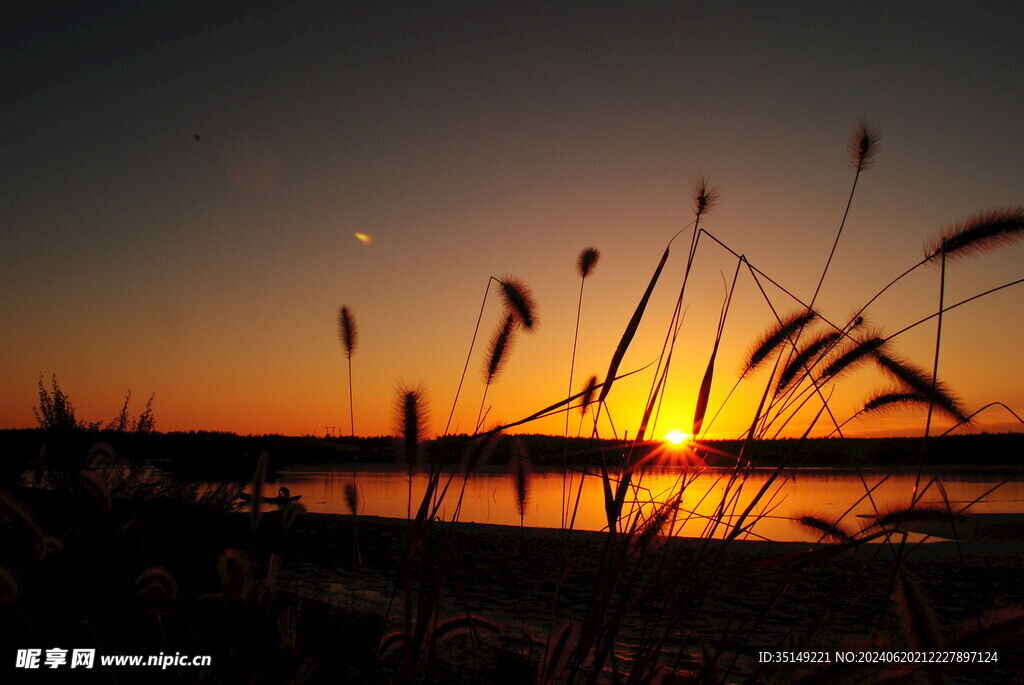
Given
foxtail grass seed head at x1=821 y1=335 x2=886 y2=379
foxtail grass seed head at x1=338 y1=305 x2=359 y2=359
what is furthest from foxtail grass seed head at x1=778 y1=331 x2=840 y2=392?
foxtail grass seed head at x1=338 y1=305 x2=359 y2=359

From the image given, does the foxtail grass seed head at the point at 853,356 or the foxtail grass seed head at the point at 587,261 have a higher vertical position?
the foxtail grass seed head at the point at 587,261

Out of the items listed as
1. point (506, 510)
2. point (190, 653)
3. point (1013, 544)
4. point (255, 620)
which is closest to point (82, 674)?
point (190, 653)

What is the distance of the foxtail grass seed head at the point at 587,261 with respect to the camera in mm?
2320

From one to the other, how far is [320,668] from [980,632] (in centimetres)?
211

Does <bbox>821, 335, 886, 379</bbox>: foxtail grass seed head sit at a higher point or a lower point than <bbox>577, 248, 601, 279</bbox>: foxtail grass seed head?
lower

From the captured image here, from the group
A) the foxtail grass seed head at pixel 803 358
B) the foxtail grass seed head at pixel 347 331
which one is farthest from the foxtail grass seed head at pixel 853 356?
the foxtail grass seed head at pixel 347 331

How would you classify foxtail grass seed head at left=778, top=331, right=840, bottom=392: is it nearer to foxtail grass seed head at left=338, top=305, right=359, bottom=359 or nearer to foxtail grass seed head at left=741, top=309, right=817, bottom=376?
foxtail grass seed head at left=741, top=309, right=817, bottom=376

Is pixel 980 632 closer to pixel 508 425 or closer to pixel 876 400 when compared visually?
pixel 508 425

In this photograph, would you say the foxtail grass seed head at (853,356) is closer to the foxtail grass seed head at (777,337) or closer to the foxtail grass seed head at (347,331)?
the foxtail grass seed head at (777,337)

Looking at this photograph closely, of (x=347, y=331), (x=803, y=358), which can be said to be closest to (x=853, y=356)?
(x=803, y=358)

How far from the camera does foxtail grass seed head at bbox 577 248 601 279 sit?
2.32m

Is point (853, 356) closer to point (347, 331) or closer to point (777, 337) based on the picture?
point (777, 337)

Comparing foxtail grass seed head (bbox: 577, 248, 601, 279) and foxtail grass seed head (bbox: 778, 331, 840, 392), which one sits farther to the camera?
foxtail grass seed head (bbox: 577, 248, 601, 279)

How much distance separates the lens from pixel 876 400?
176cm
